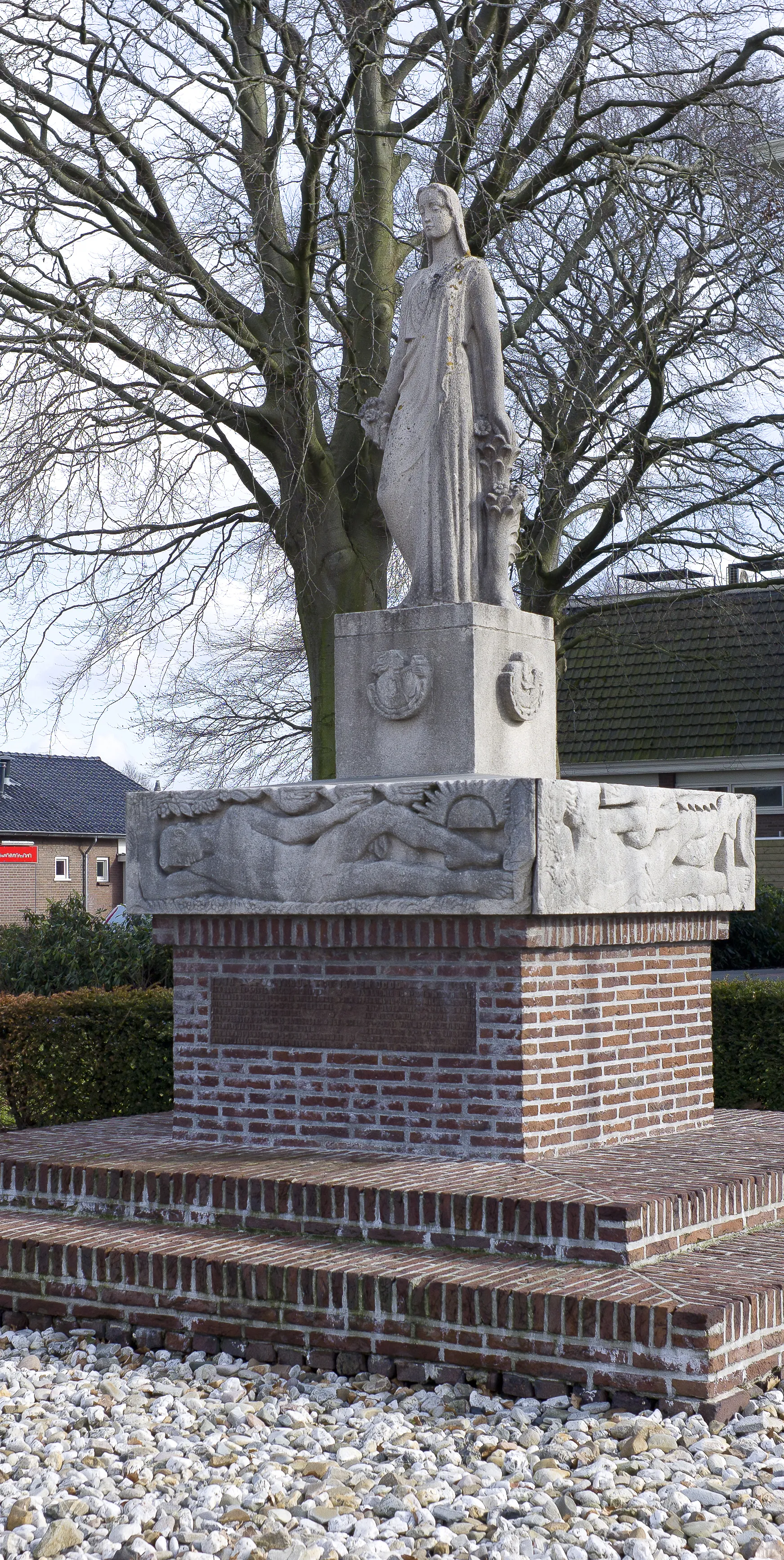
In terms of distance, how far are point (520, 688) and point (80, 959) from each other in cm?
651

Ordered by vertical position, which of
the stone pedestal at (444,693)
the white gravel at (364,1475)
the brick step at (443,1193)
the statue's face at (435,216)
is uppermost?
→ the statue's face at (435,216)

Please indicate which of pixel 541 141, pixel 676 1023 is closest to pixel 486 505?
pixel 676 1023

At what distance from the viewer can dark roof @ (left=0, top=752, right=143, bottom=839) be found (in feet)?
167

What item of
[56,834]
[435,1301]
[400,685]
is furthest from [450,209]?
[56,834]

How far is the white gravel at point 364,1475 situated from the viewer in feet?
12.7

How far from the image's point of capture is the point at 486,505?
7.53m

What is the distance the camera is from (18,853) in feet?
162

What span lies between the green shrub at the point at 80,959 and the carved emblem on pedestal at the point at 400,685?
217 inches

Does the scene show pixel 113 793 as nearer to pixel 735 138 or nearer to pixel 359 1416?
pixel 735 138

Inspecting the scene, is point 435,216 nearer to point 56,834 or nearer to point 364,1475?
point 364,1475

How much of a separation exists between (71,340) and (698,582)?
10.3 metres

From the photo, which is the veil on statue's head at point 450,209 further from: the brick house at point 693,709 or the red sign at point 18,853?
the red sign at point 18,853

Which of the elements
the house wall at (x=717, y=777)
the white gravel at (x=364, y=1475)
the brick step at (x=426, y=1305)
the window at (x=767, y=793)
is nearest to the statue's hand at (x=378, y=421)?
the brick step at (x=426, y=1305)

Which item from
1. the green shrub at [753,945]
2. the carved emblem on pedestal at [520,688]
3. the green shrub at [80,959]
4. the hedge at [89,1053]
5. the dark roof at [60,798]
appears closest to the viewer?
the carved emblem on pedestal at [520,688]
